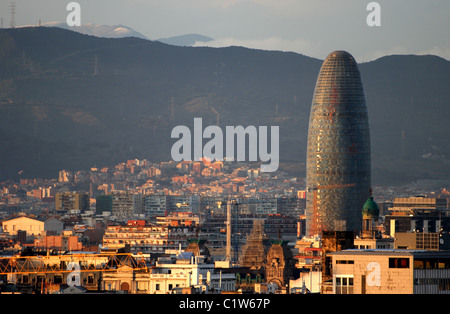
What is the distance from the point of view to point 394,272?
230ft

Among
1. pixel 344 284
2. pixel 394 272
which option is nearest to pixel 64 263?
pixel 344 284

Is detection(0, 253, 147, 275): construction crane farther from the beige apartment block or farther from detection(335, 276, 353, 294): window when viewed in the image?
the beige apartment block

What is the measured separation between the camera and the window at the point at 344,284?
2832 inches

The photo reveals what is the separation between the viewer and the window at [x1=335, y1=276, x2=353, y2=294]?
236 ft

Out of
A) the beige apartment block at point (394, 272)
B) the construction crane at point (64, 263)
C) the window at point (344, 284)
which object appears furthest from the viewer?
A: the construction crane at point (64, 263)

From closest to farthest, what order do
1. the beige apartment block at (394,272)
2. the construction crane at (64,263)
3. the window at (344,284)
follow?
the beige apartment block at (394,272) → the window at (344,284) → the construction crane at (64,263)

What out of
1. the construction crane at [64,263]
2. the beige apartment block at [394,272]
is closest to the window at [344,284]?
the beige apartment block at [394,272]

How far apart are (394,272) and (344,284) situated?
332cm

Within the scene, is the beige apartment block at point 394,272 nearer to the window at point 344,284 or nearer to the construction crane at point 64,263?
the window at point 344,284
